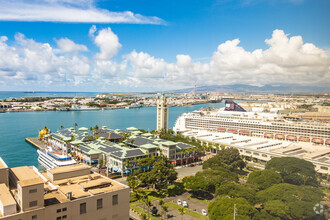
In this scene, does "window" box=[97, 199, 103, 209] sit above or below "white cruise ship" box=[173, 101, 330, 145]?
above

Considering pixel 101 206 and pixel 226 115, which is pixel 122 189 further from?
pixel 226 115

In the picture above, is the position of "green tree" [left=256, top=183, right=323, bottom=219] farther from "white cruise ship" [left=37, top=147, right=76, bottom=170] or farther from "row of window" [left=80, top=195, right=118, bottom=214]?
"white cruise ship" [left=37, top=147, right=76, bottom=170]

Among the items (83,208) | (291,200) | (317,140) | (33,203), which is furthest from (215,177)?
(317,140)

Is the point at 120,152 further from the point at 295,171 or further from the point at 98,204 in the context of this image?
the point at 295,171

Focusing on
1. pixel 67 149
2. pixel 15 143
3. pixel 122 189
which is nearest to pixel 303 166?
pixel 122 189

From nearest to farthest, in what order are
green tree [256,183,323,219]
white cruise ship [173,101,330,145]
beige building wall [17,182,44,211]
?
beige building wall [17,182,44,211]
green tree [256,183,323,219]
white cruise ship [173,101,330,145]

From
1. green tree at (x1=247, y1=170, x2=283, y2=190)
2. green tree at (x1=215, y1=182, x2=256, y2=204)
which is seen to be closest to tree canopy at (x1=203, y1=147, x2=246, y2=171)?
green tree at (x1=247, y1=170, x2=283, y2=190)
